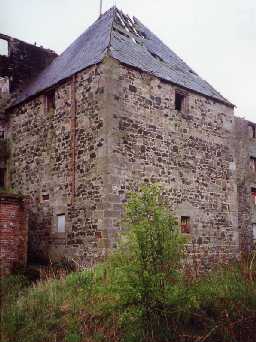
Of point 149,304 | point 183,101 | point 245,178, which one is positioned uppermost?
point 183,101

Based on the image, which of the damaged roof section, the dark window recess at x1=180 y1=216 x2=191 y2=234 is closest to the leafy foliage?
the dark window recess at x1=180 y1=216 x2=191 y2=234

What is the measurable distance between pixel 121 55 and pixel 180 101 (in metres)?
3.02

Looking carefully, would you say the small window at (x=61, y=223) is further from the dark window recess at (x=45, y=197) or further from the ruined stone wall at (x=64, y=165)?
the dark window recess at (x=45, y=197)

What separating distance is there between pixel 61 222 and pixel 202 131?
243 inches

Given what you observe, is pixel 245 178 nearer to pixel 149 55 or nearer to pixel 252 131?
pixel 252 131

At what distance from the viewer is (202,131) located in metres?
16.1

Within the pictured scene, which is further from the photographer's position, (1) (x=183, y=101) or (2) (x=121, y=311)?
(1) (x=183, y=101)

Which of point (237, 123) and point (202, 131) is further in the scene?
point (237, 123)

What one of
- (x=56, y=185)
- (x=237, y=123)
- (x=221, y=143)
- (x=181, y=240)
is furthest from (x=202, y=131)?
(x=181, y=240)

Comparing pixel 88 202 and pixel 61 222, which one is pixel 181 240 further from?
pixel 61 222

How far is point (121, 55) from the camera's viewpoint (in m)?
14.2

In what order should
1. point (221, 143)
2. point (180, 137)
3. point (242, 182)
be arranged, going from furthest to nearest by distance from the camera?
point (242, 182)
point (221, 143)
point (180, 137)

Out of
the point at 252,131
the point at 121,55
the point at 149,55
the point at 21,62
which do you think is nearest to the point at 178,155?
the point at 121,55

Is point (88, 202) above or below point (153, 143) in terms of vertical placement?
below
